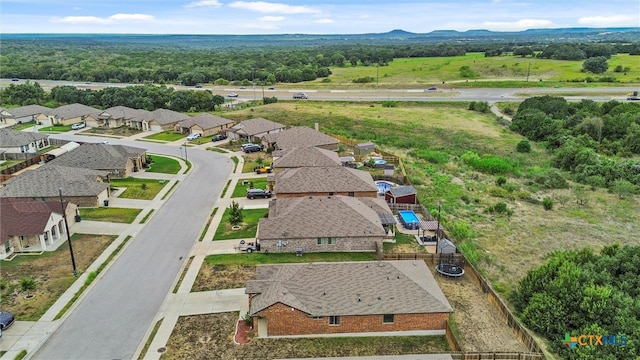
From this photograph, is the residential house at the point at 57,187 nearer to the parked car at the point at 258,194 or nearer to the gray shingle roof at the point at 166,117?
the parked car at the point at 258,194

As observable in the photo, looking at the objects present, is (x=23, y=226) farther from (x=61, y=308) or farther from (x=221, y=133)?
(x=221, y=133)

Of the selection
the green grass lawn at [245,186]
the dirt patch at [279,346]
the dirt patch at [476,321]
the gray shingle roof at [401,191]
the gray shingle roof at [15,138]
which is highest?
the gray shingle roof at [15,138]

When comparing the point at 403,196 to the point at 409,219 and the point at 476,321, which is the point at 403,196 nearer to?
the point at 409,219

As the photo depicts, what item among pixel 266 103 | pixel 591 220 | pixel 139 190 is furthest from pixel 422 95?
pixel 139 190

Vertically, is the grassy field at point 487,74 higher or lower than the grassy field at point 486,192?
higher

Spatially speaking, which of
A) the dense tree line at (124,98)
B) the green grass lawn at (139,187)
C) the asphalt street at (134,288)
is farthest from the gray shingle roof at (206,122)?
the asphalt street at (134,288)
